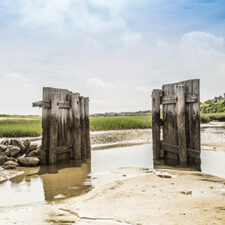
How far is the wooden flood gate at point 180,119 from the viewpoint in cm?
830

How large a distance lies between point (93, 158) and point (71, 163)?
1408 millimetres

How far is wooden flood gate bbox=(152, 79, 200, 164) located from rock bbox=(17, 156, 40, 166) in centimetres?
438

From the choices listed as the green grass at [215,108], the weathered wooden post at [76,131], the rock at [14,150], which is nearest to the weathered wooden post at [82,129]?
the weathered wooden post at [76,131]

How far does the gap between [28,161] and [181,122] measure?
535cm

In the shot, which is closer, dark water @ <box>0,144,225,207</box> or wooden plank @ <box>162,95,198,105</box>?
dark water @ <box>0,144,225,207</box>

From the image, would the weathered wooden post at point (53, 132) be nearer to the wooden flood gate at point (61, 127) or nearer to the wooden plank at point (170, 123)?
the wooden flood gate at point (61, 127)

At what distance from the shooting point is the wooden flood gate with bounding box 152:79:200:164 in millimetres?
8305

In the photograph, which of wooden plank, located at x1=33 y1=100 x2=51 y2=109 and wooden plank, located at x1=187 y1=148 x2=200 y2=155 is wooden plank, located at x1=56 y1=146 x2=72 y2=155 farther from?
wooden plank, located at x1=187 y1=148 x2=200 y2=155

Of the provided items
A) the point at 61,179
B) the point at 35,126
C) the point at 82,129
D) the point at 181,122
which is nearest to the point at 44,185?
the point at 61,179

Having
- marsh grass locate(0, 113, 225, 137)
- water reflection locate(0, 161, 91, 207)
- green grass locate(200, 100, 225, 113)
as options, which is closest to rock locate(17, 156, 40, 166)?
water reflection locate(0, 161, 91, 207)

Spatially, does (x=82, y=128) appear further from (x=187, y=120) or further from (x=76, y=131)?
(x=187, y=120)

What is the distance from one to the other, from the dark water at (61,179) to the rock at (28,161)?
1.25 ft

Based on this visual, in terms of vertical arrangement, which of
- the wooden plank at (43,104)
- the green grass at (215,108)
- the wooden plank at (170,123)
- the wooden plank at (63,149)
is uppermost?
the green grass at (215,108)

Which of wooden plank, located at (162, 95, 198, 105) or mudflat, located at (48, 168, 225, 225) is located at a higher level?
wooden plank, located at (162, 95, 198, 105)
